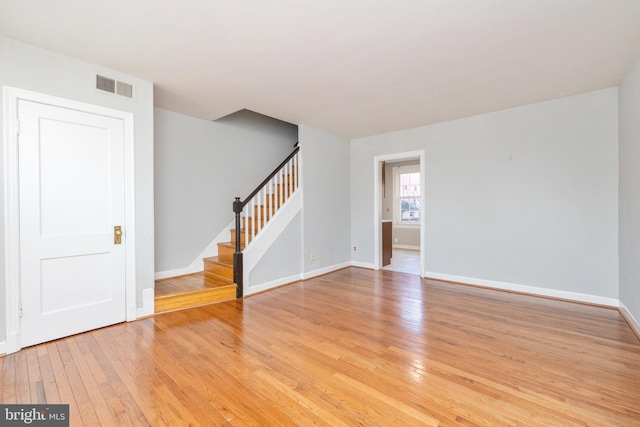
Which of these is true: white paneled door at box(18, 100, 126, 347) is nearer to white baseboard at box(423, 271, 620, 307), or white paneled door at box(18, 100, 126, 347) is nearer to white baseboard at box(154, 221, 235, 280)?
white baseboard at box(154, 221, 235, 280)

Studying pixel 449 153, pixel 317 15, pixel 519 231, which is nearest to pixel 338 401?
pixel 317 15

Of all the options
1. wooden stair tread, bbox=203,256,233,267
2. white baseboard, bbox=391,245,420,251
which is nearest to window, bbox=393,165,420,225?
white baseboard, bbox=391,245,420,251

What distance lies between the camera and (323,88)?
11.0 feet

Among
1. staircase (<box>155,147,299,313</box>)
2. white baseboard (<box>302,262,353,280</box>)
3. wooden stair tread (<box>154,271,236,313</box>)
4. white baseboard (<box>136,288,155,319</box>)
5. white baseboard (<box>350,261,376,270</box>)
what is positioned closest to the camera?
white baseboard (<box>136,288,155,319</box>)

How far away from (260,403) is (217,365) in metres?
0.60

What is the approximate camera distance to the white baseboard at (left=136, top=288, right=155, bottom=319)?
10.2 feet

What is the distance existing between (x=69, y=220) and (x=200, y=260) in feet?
6.87

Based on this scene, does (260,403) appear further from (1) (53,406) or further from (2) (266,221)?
(2) (266,221)

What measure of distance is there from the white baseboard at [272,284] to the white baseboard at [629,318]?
3922mm

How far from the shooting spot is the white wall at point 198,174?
13.8 ft

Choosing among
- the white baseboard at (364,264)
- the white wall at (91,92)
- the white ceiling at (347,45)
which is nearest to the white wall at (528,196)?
the white ceiling at (347,45)

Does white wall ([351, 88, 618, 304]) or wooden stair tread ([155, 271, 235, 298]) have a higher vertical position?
white wall ([351, 88, 618, 304])

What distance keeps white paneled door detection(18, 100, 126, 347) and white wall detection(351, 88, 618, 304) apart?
4378 mm

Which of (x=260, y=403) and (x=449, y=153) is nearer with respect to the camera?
(x=260, y=403)
